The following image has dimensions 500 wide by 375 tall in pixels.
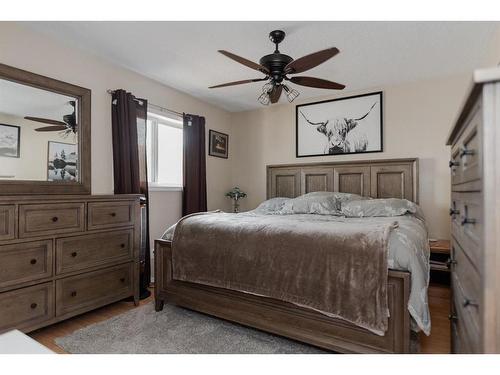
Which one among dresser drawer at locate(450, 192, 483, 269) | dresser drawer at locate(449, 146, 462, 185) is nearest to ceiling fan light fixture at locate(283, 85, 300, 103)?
dresser drawer at locate(449, 146, 462, 185)

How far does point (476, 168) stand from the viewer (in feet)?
3.34

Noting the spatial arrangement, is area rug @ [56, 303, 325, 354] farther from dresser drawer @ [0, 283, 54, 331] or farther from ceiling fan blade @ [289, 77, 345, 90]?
ceiling fan blade @ [289, 77, 345, 90]

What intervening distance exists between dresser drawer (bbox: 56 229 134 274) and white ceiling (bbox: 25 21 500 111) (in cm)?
176

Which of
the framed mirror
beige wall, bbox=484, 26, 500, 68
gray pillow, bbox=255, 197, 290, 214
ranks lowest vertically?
gray pillow, bbox=255, 197, 290, 214

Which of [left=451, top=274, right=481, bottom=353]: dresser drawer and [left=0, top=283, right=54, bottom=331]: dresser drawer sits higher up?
[left=451, top=274, right=481, bottom=353]: dresser drawer

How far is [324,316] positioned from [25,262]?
2082mm

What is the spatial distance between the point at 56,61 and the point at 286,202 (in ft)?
9.33

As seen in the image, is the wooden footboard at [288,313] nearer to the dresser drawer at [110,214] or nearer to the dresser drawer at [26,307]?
the dresser drawer at [110,214]

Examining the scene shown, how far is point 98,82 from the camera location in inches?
125

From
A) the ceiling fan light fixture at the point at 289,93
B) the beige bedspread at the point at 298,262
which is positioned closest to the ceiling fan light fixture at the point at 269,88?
the ceiling fan light fixture at the point at 289,93

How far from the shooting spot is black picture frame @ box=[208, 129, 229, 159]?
15.7ft

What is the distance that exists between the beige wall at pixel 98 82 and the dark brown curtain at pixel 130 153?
0.29 ft

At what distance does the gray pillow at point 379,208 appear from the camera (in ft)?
10.7
